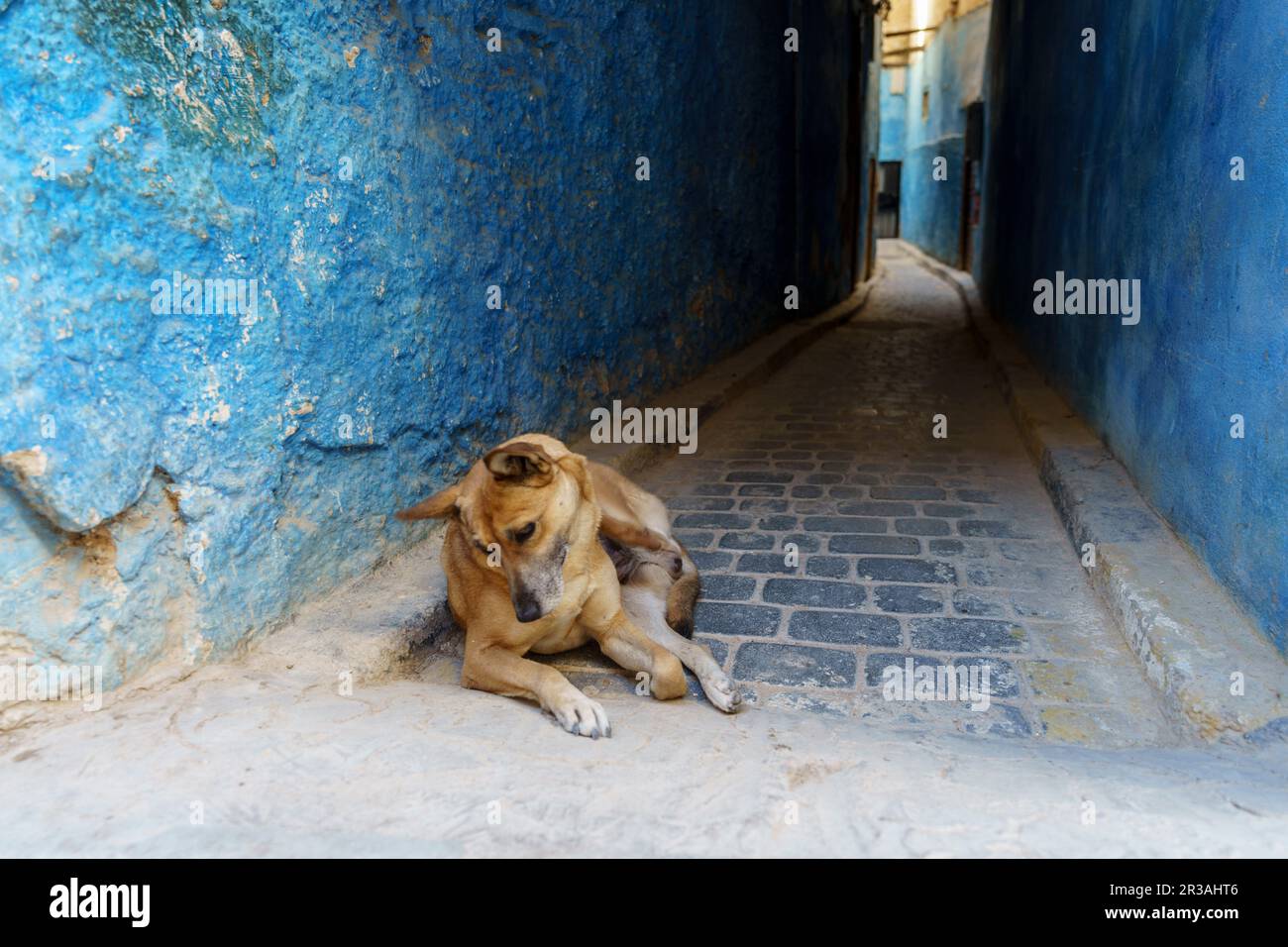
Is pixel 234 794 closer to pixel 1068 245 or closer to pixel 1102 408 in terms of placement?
pixel 1102 408

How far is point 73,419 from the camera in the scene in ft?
9.25

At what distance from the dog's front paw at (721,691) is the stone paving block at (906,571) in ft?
5.26

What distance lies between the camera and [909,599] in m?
4.53

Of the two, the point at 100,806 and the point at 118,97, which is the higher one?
the point at 118,97

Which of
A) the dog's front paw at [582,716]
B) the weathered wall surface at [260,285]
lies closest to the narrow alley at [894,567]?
the dog's front paw at [582,716]

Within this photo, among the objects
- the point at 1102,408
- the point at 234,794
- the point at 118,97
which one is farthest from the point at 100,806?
the point at 1102,408

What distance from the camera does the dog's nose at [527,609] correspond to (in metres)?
3.13

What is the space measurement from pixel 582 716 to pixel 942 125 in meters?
27.8

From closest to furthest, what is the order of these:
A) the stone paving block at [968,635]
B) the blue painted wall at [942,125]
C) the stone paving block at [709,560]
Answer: the stone paving block at [968,635] → the stone paving block at [709,560] → the blue painted wall at [942,125]

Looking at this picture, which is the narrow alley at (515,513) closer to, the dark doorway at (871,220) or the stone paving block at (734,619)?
the stone paving block at (734,619)

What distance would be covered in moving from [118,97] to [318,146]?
0.97 metres

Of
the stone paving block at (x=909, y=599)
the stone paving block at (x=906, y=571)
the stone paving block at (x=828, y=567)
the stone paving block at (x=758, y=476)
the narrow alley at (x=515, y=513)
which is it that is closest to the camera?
the narrow alley at (x=515, y=513)

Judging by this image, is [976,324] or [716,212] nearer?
[716,212]

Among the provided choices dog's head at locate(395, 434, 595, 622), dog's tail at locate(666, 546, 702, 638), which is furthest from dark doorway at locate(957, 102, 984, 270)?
dog's head at locate(395, 434, 595, 622)
